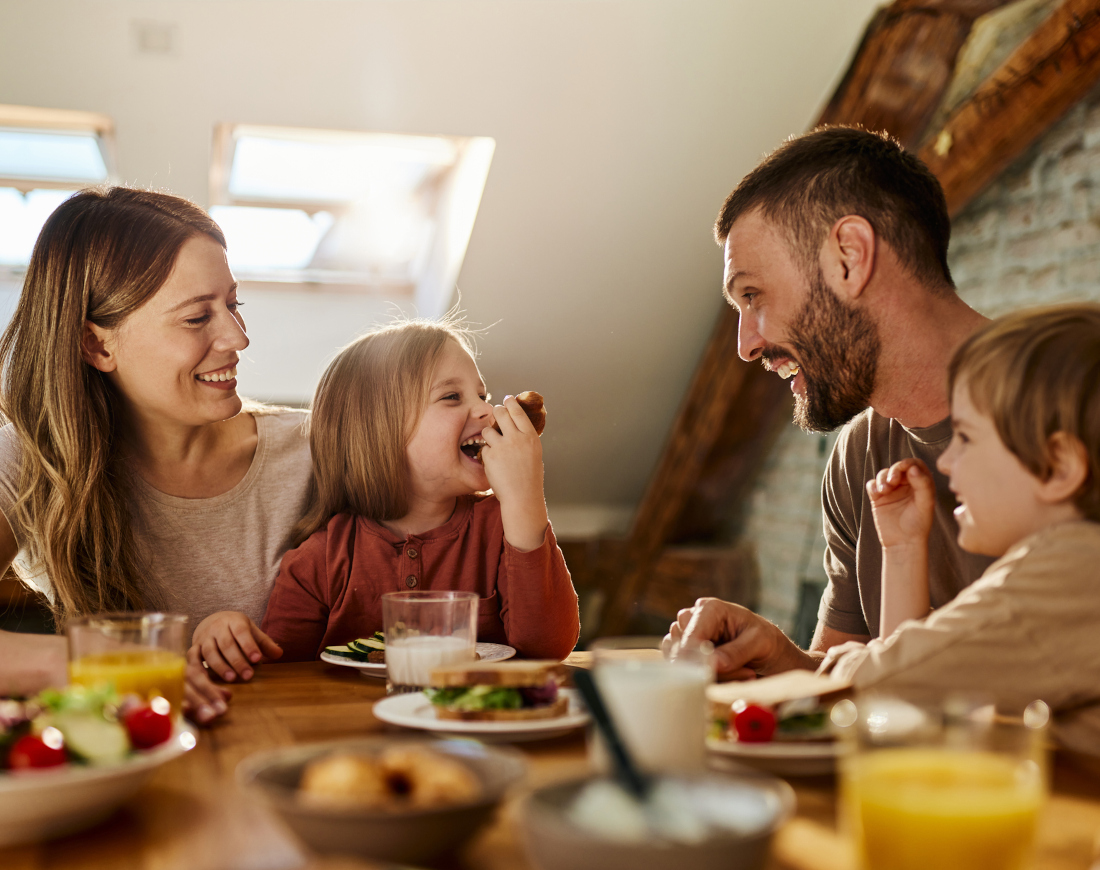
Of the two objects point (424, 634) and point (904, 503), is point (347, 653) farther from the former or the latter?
point (904, 503)

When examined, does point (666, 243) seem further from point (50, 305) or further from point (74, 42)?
point (50, 305)

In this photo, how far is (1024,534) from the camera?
113cm

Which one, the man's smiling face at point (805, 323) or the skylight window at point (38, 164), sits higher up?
the skylight window at point (38, 164)

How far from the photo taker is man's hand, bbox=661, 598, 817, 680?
54.5 inches

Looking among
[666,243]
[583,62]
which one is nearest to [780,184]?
[583,62]

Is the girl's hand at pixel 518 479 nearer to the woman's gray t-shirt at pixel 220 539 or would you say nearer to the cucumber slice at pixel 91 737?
the woman's gray t-shirt at pixel 220 539

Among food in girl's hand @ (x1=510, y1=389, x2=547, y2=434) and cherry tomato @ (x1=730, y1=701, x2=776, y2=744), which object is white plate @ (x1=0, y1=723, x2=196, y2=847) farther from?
food in girl's hand @ (x1=510, y1=389, x2=547, y2=434)

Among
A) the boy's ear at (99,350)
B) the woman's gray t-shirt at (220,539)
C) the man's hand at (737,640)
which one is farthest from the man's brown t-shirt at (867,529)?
the boy's ear at (99,350)

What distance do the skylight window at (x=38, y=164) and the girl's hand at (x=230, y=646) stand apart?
2219 mm

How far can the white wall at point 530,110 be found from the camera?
9.89 feet

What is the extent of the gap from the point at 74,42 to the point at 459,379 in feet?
6.01

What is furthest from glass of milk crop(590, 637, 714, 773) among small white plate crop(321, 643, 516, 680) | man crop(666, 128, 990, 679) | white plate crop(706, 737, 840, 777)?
man crop(666, 128, 990, 679)

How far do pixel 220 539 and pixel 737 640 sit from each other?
1087 millimetres

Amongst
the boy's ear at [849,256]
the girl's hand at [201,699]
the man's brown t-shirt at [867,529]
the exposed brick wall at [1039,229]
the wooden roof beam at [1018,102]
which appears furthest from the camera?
the exposed brick wall at [1039,229]
